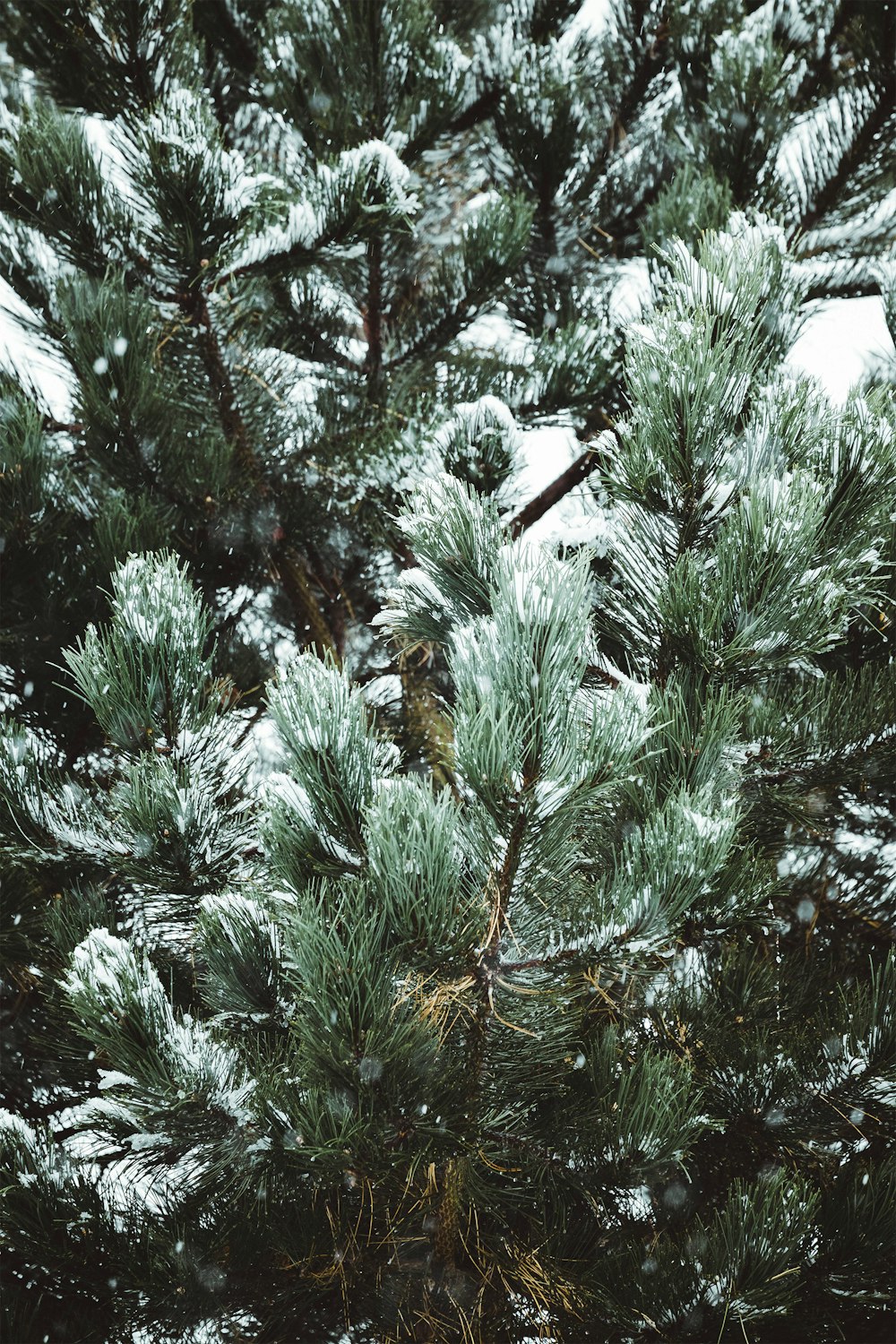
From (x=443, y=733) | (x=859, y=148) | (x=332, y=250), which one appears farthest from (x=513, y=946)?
(x=859, y=148)

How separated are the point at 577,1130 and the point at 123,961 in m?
0.52

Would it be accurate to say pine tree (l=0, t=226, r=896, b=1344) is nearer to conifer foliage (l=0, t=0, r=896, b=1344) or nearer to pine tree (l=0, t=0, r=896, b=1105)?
conifer foliage (l=0, t=0, r=896, b=1344)

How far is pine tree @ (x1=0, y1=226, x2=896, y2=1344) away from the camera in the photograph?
33.6 inches

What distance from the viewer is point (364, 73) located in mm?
1743

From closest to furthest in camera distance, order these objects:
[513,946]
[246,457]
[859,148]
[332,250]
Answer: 1. [513,946]
2. [332,250]
3. [246,457]
4. [859,148]

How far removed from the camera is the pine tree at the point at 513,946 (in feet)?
2.80

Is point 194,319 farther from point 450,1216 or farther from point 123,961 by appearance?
point 450,1216

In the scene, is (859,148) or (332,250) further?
(859,148)

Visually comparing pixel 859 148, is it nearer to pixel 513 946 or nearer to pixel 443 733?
pixel 443 733

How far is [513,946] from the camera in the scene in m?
0.93

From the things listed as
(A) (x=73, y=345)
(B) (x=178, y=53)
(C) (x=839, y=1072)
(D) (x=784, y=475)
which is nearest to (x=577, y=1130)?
(C) (x=839, y=1072)

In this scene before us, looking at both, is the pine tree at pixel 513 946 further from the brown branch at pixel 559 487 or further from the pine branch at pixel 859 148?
the pine branch at pixel 859 148

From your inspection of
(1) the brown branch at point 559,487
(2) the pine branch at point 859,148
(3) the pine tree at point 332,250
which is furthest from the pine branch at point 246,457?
(2) the pine branch at point 859,148

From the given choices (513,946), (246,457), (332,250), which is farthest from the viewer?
(246,457)
